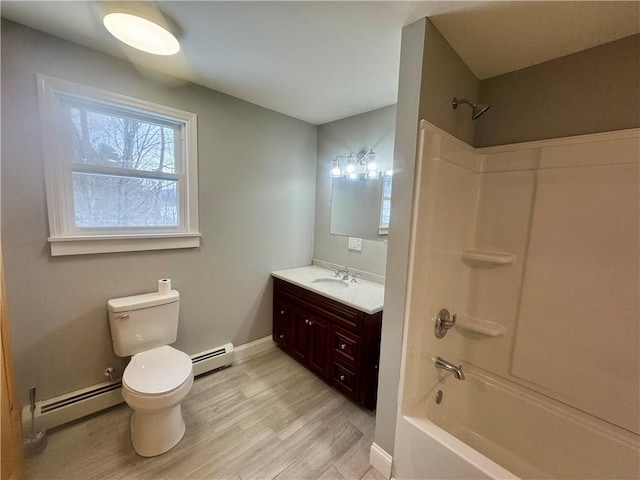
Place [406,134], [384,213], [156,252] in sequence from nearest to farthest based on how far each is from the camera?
[406,134]
[156,252]
[384,213]

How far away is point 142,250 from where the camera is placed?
184 centimetres

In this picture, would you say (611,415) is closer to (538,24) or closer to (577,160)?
(577,160)

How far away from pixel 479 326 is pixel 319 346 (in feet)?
3.83

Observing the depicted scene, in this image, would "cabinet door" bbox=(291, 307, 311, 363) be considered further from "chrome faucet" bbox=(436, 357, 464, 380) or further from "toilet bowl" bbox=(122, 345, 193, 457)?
"chrome faucet" bbox=(436, 357, 464, 380)

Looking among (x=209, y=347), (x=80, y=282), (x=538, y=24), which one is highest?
(x=538, y=24)

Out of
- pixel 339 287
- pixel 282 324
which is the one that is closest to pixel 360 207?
pixel 339 287

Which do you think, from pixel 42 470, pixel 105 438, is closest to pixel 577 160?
pixel 105 438

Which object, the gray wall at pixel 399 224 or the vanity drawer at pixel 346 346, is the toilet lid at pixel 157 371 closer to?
the vanity drawer at pixel 346 346

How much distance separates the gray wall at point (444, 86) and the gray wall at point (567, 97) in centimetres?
15

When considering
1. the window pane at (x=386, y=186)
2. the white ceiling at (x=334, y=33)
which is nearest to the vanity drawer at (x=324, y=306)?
the window pane at (x=386, y=186)

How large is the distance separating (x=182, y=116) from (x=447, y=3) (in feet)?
5.70

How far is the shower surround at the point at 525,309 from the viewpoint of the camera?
1.28 m

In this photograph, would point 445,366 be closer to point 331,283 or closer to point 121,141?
point 331,283

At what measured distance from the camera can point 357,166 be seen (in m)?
2.38
